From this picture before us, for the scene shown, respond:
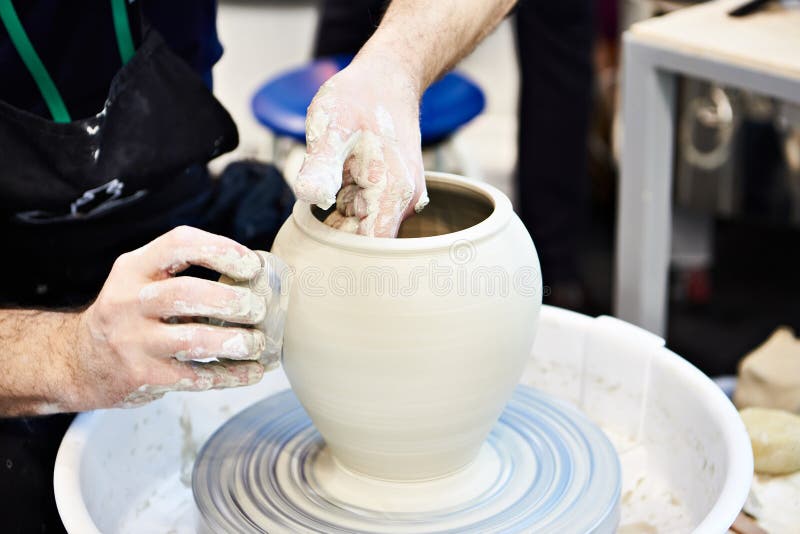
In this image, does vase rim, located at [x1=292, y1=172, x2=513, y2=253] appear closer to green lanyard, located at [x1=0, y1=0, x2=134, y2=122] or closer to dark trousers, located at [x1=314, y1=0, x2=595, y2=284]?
green lanyard, located at [x1=0, y1=0, x2=134, y2=122]

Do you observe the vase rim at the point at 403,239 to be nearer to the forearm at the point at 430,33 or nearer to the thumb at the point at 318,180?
the thumb at the point at 318,180

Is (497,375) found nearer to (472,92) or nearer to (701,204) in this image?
(472,92)

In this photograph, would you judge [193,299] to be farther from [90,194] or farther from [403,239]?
[90,194]

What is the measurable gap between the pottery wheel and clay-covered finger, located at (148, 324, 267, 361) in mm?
192

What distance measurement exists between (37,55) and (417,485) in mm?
650

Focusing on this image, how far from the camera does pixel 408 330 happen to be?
899 millimetres

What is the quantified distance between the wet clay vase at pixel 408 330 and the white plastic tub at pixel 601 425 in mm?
212

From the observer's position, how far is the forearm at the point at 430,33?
1078 millimetres

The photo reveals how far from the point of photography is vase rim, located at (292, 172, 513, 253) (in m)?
0.90

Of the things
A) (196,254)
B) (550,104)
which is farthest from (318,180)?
(550,104)

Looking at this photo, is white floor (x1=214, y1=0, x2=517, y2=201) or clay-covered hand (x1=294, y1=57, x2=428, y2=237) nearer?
clay-covered hand (x1=294, y1=57, x2=428, y2=237)

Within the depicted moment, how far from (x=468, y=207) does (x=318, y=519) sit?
35 cm

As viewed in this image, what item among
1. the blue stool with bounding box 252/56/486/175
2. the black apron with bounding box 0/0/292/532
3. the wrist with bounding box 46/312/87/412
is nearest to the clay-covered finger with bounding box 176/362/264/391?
the wrist with bounding box 46/312/87/412

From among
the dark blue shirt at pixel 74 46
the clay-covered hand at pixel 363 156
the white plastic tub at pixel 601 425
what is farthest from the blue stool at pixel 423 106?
the clay-covered hand at pixel 363 156
